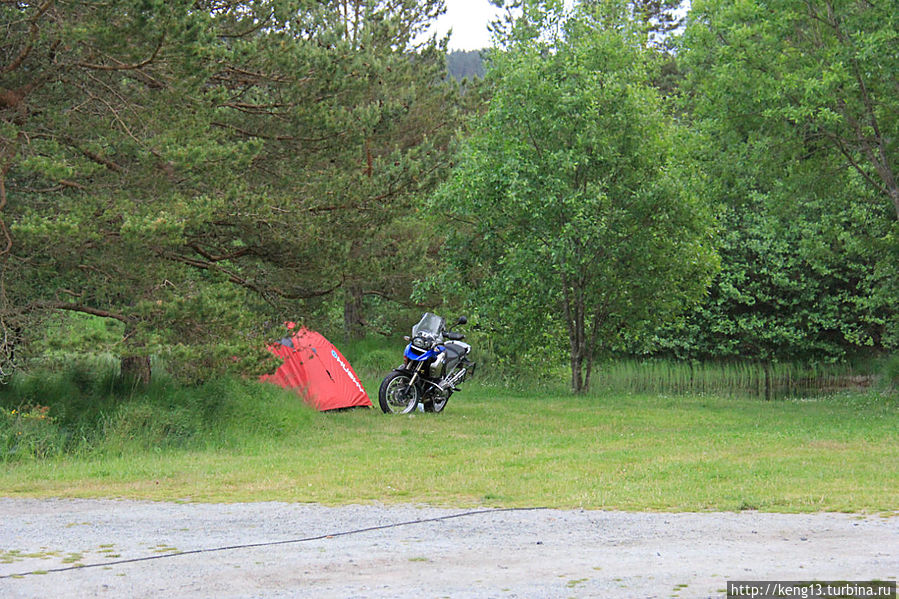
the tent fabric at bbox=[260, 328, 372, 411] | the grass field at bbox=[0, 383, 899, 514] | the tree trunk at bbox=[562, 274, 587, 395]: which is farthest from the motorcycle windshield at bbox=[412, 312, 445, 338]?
the tree trunk at bbox=[562, 274, 587, 395]

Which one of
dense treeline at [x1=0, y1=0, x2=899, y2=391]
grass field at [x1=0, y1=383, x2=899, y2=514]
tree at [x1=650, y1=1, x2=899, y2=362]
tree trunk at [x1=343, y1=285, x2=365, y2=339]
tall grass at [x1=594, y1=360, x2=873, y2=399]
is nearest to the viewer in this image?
grass field at [x1=0, y1=383, x2=899, y2=514]

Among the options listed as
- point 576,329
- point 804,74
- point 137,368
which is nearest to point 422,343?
point 137,368

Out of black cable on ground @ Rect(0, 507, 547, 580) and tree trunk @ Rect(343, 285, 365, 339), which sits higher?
tree trunk @ Rect(343, 285, 365, 339)

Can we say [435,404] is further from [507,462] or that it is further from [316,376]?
[507,462]

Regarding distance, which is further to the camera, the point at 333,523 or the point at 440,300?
the point at 440,300

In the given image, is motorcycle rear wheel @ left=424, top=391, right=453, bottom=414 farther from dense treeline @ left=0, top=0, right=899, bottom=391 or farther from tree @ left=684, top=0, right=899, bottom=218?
tree @ left=684, top=0, right=899, bottom=218

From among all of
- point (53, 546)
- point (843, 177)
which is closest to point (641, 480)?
point (53, 546)

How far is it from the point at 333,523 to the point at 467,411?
376 inches

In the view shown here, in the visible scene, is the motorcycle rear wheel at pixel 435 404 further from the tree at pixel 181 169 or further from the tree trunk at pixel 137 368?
the tree trunk at pixel 137 368

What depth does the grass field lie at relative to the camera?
793 centimetres

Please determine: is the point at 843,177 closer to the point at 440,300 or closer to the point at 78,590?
the point at 440,300

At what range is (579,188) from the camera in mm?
19062

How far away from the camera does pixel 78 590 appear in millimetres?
4887

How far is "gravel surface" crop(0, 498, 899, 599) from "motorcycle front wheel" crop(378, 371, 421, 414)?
26.1 ft
